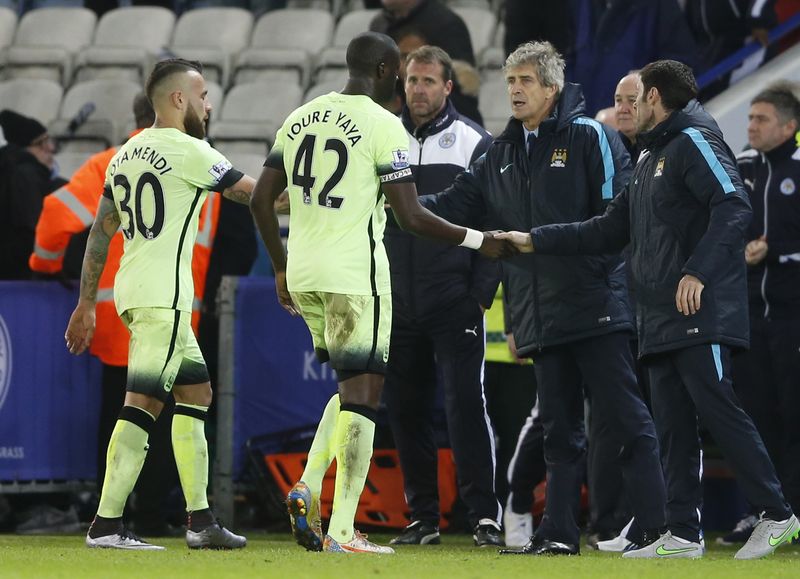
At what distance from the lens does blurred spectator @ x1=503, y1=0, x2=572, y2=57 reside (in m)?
10.4

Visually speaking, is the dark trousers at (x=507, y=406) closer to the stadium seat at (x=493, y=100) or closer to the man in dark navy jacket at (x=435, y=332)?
the man in dark navy jacket at (x=435, y=332)

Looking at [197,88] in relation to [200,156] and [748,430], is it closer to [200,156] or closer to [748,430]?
[200,156]

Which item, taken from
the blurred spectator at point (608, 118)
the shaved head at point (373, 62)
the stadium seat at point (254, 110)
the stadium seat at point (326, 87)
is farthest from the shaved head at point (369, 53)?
the stadium seat at point (254, 110)

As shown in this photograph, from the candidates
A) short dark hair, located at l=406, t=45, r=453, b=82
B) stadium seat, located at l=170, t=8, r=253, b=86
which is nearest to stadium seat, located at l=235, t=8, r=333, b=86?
stadium seat, located at l=170, t=8, r=253, b=86

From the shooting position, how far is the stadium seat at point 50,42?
14.8 metres

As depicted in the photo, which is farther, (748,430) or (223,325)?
(223,325)

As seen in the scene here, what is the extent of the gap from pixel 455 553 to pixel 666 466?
Answer: 1.04m

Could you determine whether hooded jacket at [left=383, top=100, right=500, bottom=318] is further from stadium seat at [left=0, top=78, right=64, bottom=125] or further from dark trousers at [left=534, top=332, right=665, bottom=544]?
stadium seat at [left=0, top=78, right=64, bottom=125]

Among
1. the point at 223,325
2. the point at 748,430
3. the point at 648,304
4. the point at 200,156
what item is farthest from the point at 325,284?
the point at 223,325

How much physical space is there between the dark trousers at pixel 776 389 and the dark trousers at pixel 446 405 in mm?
1554

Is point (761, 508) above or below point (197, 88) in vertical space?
below

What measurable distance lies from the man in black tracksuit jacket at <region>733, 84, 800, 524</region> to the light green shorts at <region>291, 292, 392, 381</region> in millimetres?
2632

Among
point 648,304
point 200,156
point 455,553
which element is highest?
point 200,156

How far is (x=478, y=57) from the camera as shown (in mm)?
13234
